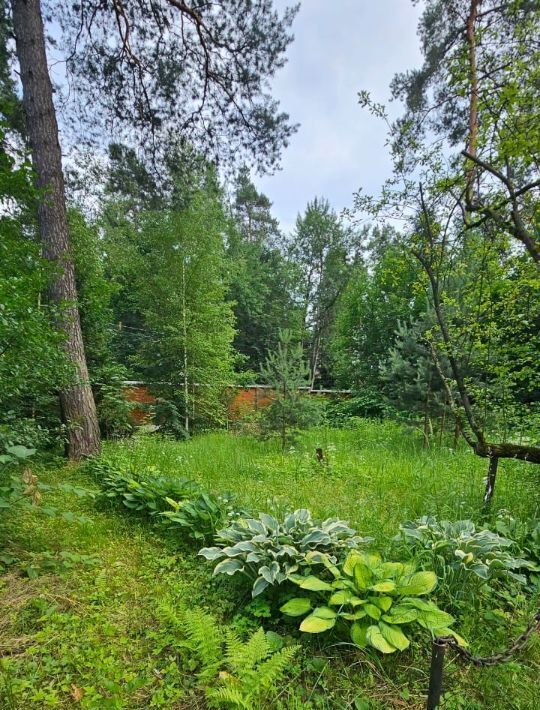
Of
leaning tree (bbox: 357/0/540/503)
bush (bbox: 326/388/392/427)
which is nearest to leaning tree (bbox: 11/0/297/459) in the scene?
leaning tree (bbox: 357/0/540/503)

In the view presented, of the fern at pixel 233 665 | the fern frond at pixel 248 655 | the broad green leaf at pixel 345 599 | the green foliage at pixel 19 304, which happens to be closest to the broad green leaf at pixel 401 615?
the broad green leaf at pixel 345 599

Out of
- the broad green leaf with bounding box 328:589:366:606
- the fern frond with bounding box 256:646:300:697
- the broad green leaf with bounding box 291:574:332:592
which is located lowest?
the fern frond with bounding box 256:646:300:697

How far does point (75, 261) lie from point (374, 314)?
30.0 feet

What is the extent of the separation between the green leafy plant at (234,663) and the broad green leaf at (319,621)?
89 millimetres

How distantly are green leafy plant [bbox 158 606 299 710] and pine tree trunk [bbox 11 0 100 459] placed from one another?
3.20 meters

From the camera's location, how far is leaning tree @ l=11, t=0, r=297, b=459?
3.96 meters

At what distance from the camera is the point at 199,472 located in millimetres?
3523

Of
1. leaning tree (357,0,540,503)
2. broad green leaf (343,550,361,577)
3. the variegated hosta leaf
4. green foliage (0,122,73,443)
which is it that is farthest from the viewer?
green foliage (0,122,73,443)

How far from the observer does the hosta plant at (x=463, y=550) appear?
150 centimetres

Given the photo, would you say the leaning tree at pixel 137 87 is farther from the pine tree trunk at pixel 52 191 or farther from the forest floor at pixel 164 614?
the forest floor at pixel 164 614

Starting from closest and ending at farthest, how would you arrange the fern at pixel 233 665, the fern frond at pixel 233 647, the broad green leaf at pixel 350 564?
the fern at pixel 233 665 < the fern frond at pixel 233 647 < the broad green leaf at pixel 350 564

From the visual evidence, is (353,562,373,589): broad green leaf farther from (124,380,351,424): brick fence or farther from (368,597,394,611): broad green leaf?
(124,380,351,424): brick fence

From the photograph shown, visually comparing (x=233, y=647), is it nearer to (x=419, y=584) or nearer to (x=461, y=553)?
(x=419, y=584)

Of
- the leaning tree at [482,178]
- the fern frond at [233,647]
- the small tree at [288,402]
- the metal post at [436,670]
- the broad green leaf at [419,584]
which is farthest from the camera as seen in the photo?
the small tree at [288,402]
